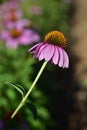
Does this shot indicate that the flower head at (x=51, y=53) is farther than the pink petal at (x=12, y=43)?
No

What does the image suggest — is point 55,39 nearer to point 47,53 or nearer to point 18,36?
point 47,53

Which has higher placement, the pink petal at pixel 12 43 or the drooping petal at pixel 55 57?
the drooping petal at pixel 55 57

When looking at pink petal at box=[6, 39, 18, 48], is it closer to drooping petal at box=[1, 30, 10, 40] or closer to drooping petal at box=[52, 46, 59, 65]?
drooping petal at box=[1, 30, 10, 40]

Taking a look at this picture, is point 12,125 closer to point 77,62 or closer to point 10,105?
point 10,105

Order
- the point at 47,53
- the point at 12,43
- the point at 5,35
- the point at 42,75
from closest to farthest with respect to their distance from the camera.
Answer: the point at 47,53, the point at 12,43, the point at 5,35, the point at 42,75

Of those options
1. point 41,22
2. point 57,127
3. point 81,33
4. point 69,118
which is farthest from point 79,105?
point 81,33

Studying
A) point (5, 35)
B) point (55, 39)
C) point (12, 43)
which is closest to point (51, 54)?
point (55, 39)

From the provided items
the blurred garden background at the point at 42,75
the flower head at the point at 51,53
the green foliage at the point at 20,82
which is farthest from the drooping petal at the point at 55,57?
the green foliage at the point at 20,82

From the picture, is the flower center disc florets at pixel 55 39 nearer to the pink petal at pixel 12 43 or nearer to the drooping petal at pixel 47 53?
the drooping petal at pixel 47 53
